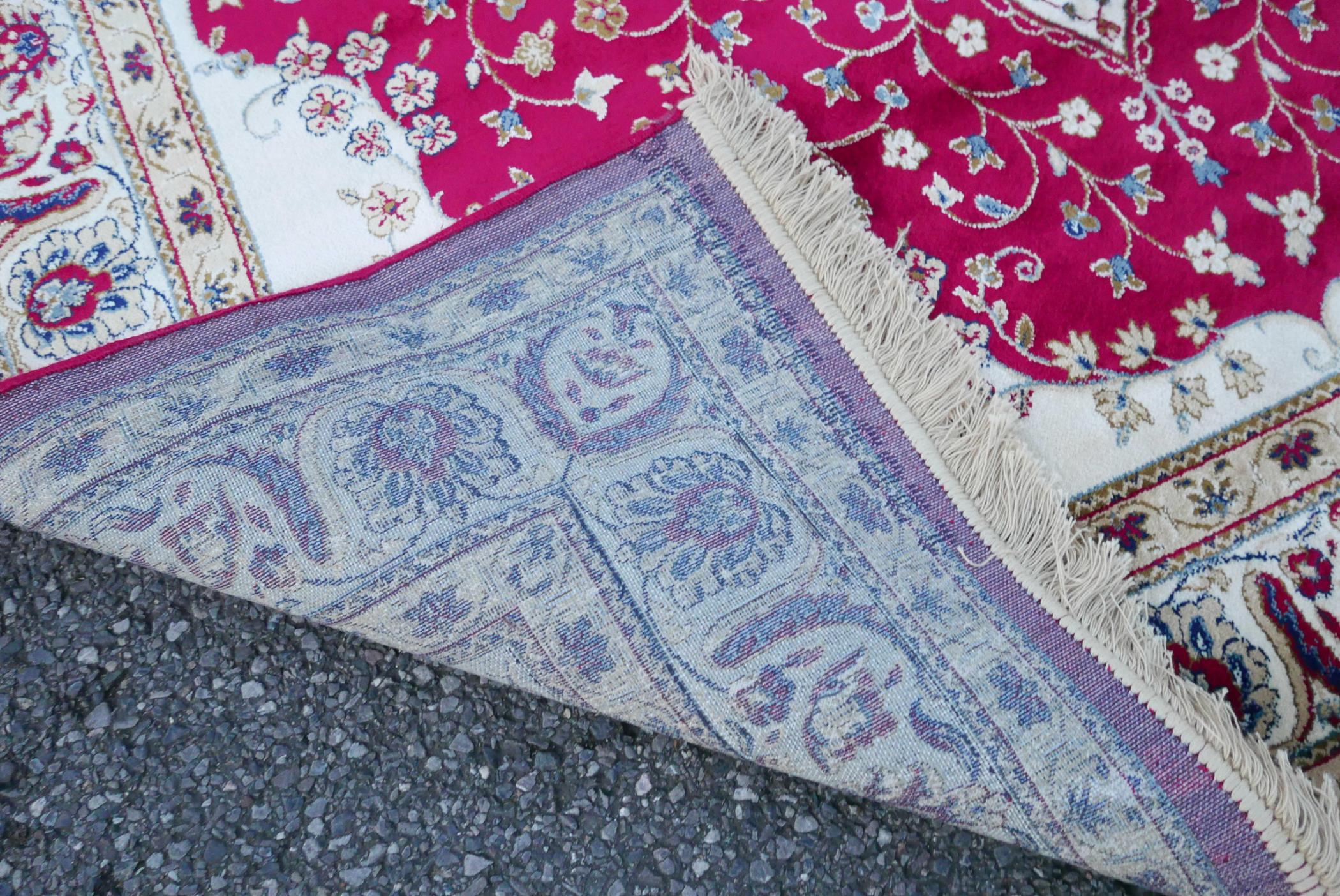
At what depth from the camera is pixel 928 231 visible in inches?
47.4

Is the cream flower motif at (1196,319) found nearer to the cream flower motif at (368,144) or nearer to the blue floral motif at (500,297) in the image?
the blue floral motif at (500,297)

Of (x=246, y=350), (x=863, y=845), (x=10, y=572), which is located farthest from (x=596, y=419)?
(x=10, y=572)

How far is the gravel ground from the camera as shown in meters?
0.86

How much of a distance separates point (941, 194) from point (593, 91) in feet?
1.57

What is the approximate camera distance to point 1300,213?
1.28m

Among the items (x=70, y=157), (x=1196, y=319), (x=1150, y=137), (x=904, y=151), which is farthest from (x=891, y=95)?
(x=70, y=157)

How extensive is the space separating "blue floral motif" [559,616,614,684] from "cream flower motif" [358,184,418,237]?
587mm

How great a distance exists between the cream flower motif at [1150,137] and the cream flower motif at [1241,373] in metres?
0.32

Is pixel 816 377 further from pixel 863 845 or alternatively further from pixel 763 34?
pixel 763 34

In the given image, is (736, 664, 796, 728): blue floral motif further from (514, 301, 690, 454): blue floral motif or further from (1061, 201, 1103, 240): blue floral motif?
(1061, 201, 1103, 240): blue floral motif

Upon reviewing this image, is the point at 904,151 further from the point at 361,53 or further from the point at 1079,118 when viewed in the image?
the point at 361,53

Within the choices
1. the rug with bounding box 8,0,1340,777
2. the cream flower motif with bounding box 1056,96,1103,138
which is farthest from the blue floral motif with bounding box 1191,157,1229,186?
the cream flower motif with bounding box 1056,96,1103,138

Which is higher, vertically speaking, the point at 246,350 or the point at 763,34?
the point at 763,34

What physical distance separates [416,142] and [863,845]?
38.5 inches
